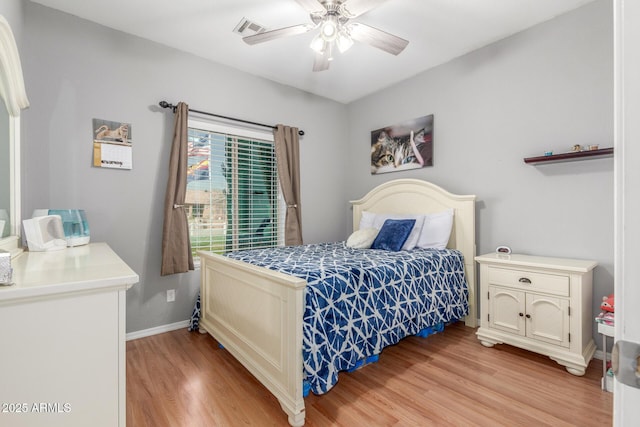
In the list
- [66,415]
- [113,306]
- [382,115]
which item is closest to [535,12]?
[382,115]

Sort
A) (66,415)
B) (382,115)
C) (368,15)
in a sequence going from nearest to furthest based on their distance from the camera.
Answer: (66,415)
(368,15)
(382,115)

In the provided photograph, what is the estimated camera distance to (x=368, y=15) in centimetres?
244

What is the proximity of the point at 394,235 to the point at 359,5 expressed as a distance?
1.89m

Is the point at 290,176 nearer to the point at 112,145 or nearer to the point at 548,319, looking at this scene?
the point at 112,145

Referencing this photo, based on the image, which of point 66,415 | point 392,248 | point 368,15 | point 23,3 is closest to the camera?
point 66,415

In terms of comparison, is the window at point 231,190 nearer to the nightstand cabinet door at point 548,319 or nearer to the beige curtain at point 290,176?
the beige curtain at point 290,176

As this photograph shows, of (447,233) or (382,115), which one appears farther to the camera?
(382,115)

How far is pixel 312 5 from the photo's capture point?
6.32ft

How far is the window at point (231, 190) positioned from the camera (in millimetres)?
3100

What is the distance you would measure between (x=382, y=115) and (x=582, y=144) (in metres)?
2.08

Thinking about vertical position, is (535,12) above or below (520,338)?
above

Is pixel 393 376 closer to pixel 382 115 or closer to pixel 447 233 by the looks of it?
pixel 447 233

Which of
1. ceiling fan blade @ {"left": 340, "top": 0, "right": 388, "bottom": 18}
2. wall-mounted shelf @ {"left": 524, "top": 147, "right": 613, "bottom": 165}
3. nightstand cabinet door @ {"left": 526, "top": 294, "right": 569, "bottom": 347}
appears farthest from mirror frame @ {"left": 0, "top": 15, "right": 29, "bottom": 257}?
wall-mounted shelf @ {"left": 524, "top": 147, "right": 613, "bottom": 165}

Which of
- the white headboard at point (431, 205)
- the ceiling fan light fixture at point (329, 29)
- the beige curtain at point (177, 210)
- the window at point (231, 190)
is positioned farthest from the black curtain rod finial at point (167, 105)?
the white headboard at point (431, 205)
